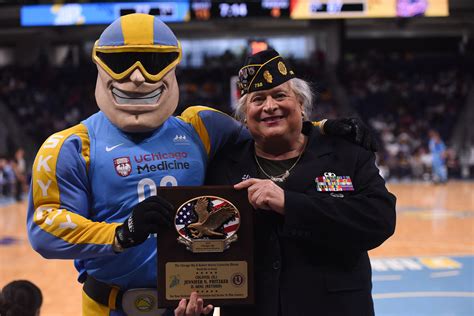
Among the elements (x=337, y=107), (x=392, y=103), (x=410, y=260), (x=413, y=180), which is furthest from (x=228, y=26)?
(x=410, y=260)

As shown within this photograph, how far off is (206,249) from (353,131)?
699 mm

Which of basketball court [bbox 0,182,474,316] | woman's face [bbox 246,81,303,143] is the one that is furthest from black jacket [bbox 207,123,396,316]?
basketball court [bbox 0,182,474,316]

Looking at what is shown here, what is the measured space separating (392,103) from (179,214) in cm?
2018

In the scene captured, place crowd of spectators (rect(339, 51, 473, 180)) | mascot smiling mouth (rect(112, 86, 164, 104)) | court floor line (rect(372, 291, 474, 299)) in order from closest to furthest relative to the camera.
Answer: mascot smiling mouth (rect(112, 86, 164, 104))
court floor line (rect(372, 291, 474, 299))
crowd of spectators (rect(339, 51, 473, 180))

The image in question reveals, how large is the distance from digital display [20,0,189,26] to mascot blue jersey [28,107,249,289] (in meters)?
12.9

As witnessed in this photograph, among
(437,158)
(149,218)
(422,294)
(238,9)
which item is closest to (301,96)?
(149,218)

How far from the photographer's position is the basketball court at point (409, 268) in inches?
202

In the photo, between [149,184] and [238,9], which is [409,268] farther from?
[238,9]

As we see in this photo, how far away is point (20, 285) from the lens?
2.84m

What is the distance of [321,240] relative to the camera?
2043 millimetres

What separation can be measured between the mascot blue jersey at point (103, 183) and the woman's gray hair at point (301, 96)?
0.26 metres

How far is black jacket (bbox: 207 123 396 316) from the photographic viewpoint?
2020 millimetres

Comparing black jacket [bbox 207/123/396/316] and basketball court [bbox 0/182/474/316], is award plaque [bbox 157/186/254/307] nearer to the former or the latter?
black jacket [bbox 207/123/396/316]

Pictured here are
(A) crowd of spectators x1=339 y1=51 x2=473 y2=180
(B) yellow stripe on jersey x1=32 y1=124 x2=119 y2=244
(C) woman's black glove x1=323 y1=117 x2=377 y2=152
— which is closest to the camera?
(B) yellow stripe on jersey x1=32 y1=124 x2=119 y2=244
